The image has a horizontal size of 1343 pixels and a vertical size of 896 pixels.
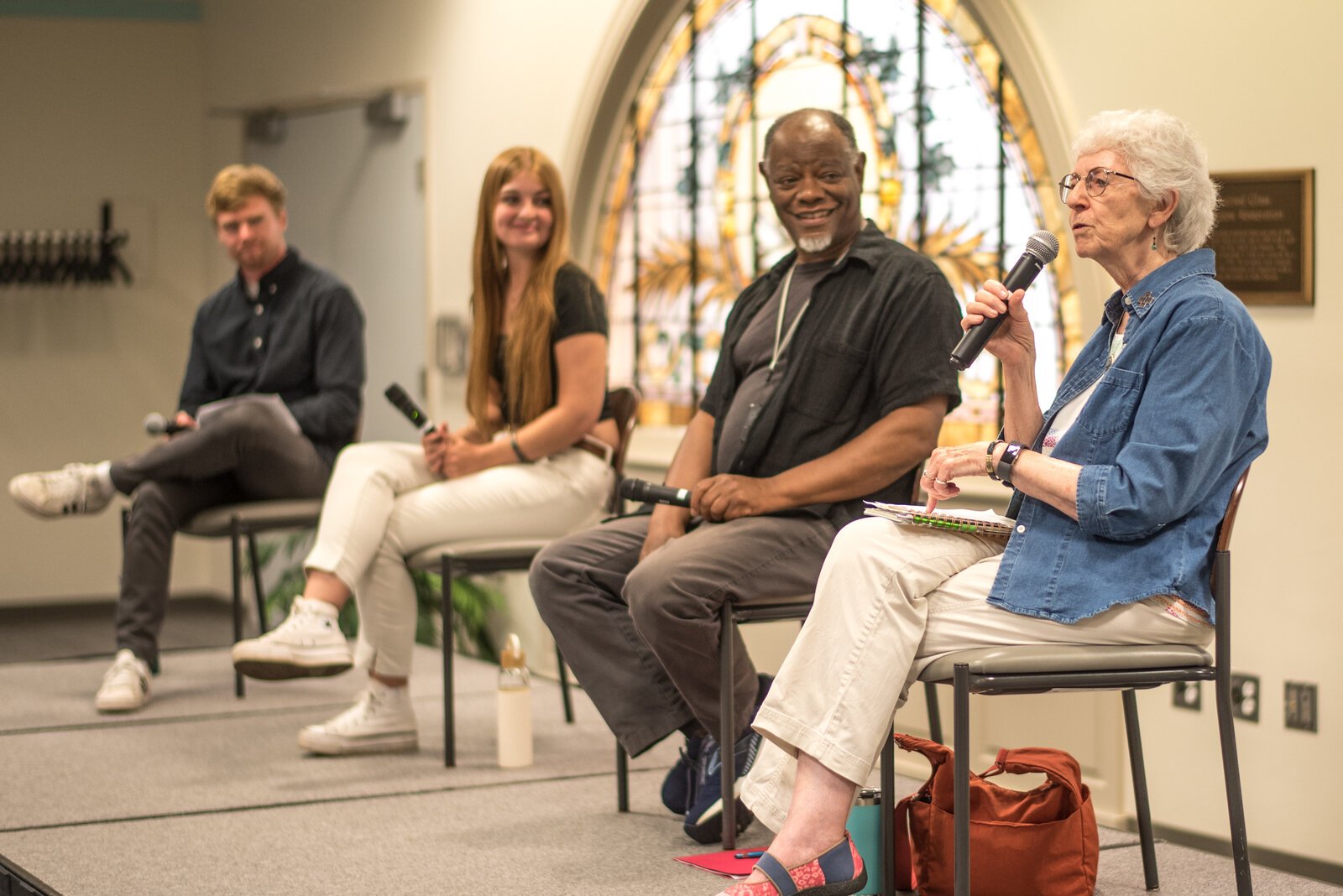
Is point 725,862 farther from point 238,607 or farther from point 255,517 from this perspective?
point 238,607

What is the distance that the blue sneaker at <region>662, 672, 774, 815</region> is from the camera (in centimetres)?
299

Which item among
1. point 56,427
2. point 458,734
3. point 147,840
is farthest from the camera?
point 56,427

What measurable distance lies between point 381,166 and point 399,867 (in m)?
3.44

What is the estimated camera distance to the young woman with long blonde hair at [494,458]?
3559mm

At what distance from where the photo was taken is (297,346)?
4.35 m

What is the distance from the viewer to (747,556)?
9.03ft

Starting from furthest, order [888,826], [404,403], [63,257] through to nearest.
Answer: [63,257]
[404,403]
[888,826]

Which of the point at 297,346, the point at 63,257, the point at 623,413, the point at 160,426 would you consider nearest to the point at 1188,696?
the point at 623,413

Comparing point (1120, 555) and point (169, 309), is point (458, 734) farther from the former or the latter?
point (169, 309)

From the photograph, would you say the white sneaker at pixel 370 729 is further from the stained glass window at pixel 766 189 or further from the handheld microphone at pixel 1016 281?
the handheld microphone at pixel 1016 281

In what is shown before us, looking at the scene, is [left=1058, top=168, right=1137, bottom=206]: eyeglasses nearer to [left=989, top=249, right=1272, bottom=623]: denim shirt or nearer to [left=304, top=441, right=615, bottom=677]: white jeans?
[left=989, top=249, right=1272, bottom=623]: denim shirt

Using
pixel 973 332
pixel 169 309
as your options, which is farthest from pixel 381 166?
pixel 973 332

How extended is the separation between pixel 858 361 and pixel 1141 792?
86 cm

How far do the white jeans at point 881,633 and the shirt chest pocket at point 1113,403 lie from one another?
9.6 inches
